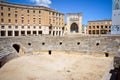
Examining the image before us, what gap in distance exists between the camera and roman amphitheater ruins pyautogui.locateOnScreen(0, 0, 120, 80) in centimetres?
1809

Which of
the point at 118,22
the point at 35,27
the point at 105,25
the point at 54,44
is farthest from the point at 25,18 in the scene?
the point at 118,22

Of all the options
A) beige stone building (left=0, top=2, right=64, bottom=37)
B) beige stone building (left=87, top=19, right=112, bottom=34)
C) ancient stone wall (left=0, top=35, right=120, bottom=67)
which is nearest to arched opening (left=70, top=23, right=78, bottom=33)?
beige stone building (left=0, top=2, right=64, bottom=37)

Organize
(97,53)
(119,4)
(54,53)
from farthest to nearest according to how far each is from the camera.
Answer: (54,53) < (97,53) < (119,4)

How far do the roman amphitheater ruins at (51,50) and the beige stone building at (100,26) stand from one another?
9.80 m

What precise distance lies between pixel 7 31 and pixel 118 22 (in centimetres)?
3538

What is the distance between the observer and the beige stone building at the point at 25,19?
43781 mm

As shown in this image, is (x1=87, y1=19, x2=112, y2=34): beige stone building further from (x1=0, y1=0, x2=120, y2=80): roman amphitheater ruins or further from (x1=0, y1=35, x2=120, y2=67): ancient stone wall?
(x1=0, y1=35, x2=120, y2=67): ancient stone wall

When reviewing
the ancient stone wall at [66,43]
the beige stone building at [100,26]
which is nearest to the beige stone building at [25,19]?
the ancient stone wall at [66,43]

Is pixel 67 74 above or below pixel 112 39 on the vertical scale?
below

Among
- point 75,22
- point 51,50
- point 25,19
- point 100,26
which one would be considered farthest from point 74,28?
point 51,50

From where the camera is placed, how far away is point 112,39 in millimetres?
31141

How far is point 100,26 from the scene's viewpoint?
57281 millimetres

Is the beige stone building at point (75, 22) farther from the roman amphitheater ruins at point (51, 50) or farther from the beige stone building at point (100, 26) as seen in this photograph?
the beige stone building at point (100, 26)

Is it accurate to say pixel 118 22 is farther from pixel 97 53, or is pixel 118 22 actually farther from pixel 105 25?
pixel 105 25
